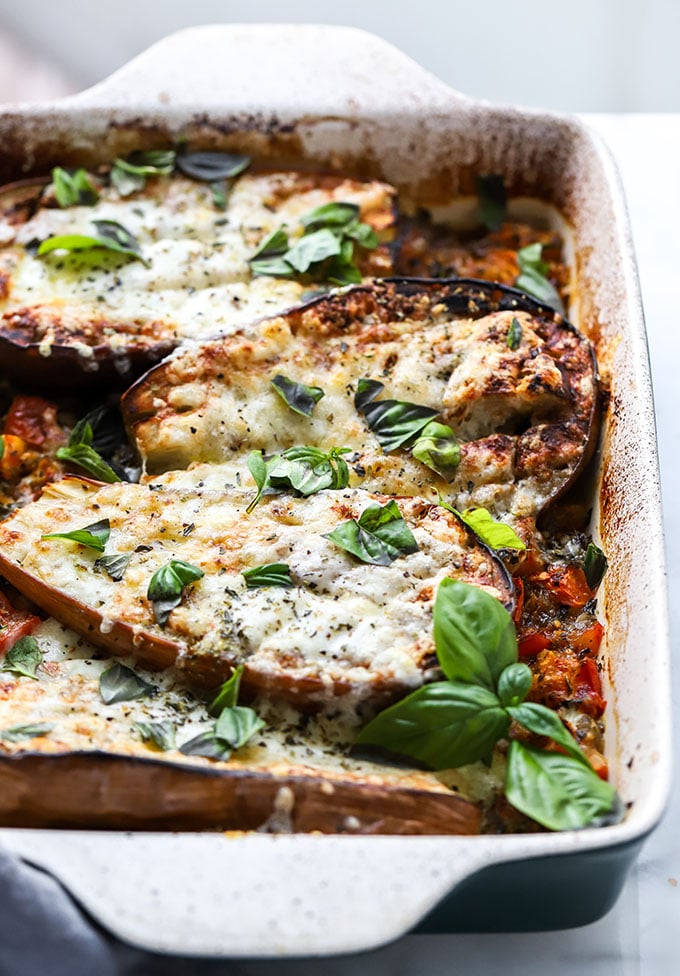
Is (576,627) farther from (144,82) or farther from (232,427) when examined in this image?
(144,82)

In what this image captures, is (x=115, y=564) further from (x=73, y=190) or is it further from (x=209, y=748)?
(x=73, y=190)

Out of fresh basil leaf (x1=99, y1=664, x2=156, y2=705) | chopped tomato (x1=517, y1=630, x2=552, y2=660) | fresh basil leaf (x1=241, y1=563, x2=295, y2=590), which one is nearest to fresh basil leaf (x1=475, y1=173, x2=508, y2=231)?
chopped tomato (x1=517, y1=630, x2=552, y2=660)

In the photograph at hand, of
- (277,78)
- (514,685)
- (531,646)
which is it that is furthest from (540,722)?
(277,78)

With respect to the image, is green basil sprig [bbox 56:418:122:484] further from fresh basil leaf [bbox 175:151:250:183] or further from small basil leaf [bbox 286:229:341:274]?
fresh basil leaf [bbox 175:151:250:183]

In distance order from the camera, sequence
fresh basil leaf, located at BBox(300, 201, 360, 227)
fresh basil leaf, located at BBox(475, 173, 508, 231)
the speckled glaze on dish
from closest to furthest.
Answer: the speckled glaze on dish
fresh basil leaf, located at BBox(300, 201, 360, 227)
fresh basil leaf, located at BBox(475, 173, 508, 231)

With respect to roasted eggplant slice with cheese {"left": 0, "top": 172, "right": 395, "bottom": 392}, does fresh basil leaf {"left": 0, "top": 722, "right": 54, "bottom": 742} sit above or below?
below

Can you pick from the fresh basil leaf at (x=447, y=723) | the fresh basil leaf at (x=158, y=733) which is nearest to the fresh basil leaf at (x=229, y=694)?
the fresh basil leaf at (x=158, y=733)
